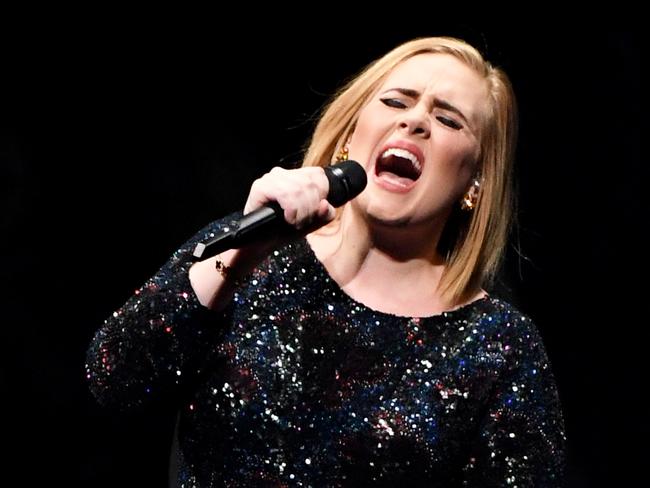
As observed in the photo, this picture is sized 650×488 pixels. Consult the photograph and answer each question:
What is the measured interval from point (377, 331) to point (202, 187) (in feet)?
2.09

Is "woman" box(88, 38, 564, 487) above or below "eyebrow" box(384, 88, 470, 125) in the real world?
below

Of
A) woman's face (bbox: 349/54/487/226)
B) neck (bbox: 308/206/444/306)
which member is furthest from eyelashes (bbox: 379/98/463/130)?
neck (bbox: 308/206/444/306)

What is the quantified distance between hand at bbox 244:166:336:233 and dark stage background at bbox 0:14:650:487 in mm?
773

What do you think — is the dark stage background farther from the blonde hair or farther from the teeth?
the teeth

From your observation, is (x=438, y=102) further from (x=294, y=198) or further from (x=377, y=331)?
(x=294, y=198)

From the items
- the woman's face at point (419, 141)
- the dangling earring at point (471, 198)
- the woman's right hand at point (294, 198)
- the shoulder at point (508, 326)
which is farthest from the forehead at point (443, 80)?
the woman's right hand at point (294, 198)

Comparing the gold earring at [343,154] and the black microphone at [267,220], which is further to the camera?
the gold earring at [343,154]

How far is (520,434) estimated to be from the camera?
1243 mm

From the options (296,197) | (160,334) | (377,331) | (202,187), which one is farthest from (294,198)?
(202,187)

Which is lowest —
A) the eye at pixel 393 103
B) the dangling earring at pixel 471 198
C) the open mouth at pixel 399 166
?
the dangling earring at pixel 471 198

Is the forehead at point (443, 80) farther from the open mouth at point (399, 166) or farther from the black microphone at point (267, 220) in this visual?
the black microphone at point (267, 220)

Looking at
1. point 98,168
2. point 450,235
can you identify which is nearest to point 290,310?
point 450,235

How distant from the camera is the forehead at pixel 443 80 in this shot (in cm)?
135

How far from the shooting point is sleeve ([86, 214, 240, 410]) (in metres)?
1.12
